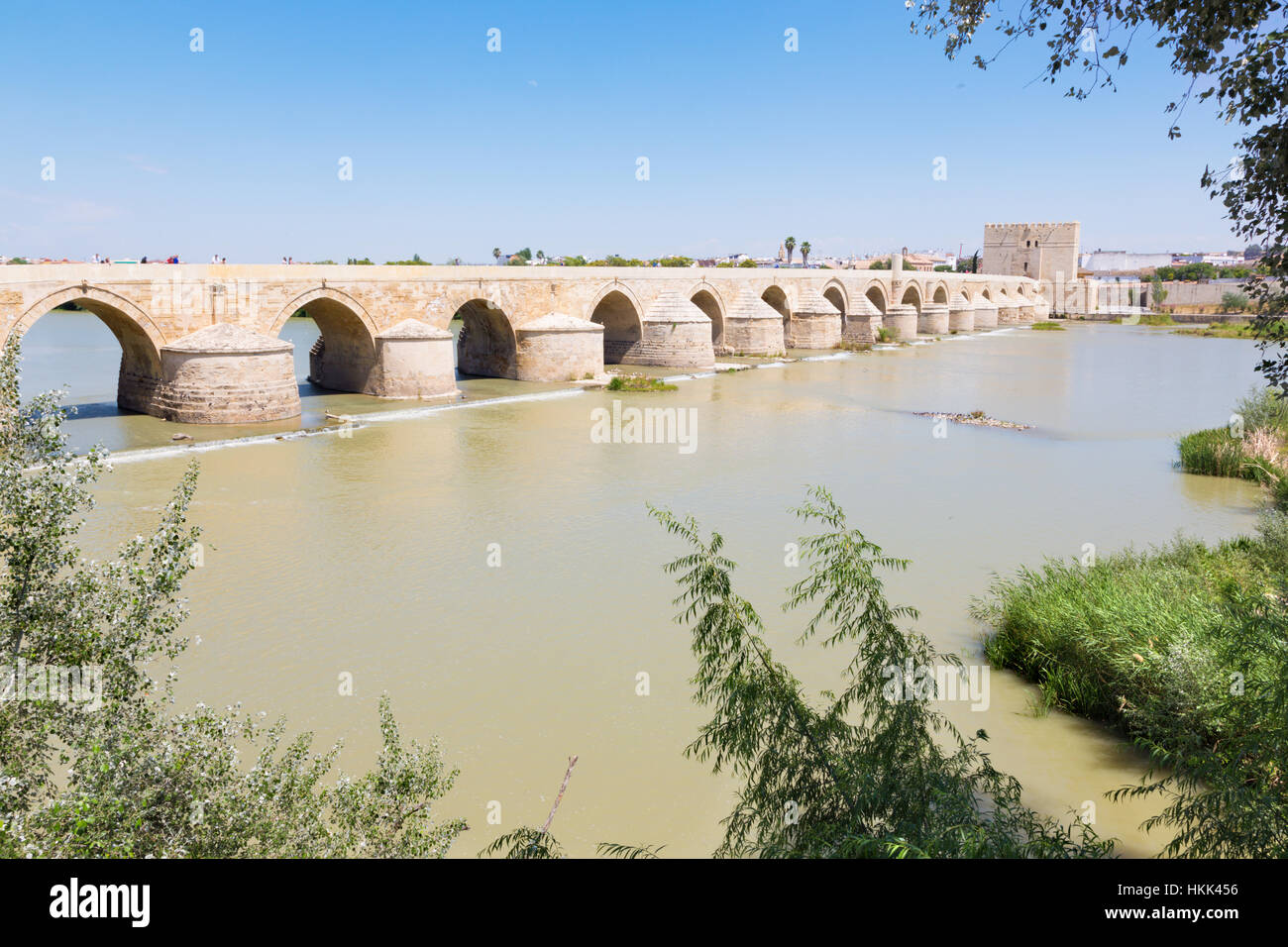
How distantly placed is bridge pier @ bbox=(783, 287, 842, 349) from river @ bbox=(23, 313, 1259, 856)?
48.6ft

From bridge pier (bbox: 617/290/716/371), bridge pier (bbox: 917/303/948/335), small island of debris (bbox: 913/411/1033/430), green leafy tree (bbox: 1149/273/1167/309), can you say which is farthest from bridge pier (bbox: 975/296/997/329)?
small island of debris (bbox: 913/411/1033/430)

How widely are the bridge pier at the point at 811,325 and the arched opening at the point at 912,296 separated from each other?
45.1ft

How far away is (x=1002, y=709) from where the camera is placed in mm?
7230

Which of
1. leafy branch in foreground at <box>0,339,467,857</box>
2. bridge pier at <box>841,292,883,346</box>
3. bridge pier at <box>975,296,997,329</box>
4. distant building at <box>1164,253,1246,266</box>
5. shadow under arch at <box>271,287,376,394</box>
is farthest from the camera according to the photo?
distant building at <box>1164,253,1246,266</box>

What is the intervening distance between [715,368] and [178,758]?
92.5 feet

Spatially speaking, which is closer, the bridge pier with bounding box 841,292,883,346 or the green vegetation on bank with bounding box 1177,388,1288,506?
the green vegetation on bank with bounding box 1177,388,1288,506

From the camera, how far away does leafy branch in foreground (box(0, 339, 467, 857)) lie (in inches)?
135

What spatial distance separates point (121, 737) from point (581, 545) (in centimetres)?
796

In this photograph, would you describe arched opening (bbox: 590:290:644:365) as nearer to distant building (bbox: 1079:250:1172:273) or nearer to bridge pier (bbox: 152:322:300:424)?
bridge pier (bbox: 152:322:300:424)

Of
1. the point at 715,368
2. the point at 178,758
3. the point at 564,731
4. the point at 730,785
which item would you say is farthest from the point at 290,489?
the point at 715,368

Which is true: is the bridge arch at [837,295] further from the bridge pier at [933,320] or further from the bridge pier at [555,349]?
the bridge pier at [555,349]

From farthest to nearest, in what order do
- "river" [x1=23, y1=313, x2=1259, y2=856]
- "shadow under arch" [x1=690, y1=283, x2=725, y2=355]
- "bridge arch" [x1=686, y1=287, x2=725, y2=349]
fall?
"shadow under arch" [x1=690, y1=283, x2=725, y2=355] < "bridge arch" [x1=686, y1=287, x2=725, y2=349] < "river" [x1=23, y1=313, x2=1259, y2=856]

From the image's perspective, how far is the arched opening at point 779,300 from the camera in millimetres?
40406
